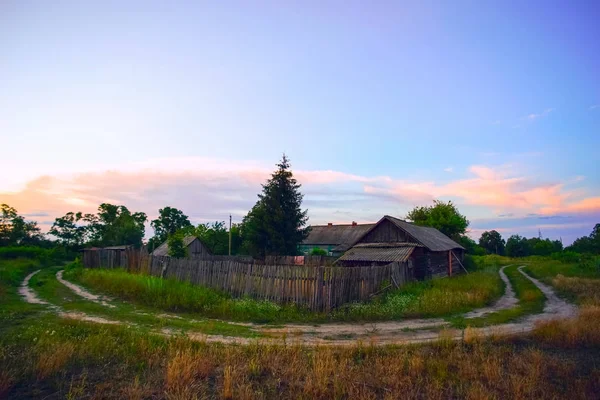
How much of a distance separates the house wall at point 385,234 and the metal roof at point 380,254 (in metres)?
1.82

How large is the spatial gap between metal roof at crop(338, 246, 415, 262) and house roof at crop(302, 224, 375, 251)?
2138cm

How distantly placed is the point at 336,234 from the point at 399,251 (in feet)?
87.2

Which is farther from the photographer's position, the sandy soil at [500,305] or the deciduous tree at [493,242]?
the deciduous tree at [493,242]

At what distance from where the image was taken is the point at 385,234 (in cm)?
2728

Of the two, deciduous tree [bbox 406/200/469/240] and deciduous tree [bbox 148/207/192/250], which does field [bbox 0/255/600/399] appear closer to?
deciduous tree [bbox 406/200/469/240]

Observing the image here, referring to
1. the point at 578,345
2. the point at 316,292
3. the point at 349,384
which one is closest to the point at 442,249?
the point at 316,292

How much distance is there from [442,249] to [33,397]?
2556cm

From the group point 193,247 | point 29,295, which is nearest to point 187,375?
point 29,295

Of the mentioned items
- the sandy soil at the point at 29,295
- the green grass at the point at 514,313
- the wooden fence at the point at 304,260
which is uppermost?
the wooden fence at the point at 304,260

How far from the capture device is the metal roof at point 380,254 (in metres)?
21.9

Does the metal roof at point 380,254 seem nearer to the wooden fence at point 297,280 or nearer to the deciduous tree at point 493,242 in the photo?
the wooden fence at point 297,280

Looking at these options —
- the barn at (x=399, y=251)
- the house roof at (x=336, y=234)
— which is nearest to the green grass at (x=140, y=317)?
the barn at (x=399, y=251)

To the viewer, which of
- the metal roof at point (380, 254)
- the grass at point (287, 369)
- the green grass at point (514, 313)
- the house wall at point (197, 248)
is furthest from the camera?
the house wall at point (197, 248)

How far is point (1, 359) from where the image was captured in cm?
687
